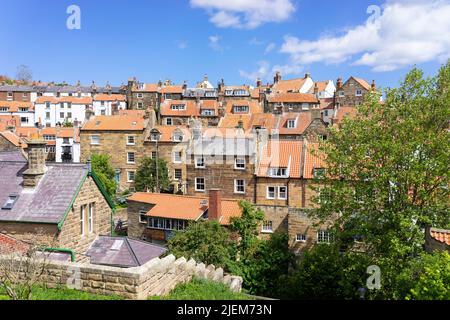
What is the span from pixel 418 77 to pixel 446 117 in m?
2.25

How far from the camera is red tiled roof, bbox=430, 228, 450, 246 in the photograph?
14906 mm

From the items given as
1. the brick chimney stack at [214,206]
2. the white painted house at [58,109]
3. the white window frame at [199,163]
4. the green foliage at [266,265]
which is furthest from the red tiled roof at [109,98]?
the green foliage at [266,265]

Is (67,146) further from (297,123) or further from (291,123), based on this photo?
(297,123)

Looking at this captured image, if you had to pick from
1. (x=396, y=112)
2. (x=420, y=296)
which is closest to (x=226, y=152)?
(x=396, y=112)

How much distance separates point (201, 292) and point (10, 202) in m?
10.4

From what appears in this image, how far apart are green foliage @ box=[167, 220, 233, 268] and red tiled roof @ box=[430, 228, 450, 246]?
13.6m

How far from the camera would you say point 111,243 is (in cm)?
1878

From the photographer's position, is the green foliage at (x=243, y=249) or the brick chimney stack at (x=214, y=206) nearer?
the green foliage at (x=243, y=249)

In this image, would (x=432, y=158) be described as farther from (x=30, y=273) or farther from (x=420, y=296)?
(x=30, y=273)

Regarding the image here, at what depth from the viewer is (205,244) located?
26297mm

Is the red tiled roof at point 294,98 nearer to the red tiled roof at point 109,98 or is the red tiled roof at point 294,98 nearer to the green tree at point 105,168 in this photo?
the green tree at point 105,168

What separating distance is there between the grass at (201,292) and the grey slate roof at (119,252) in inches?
244

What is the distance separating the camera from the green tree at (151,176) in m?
49.3

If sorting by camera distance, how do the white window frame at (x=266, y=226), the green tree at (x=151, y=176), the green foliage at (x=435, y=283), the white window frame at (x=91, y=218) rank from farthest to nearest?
the green tree at (x=151, y=176), the white window frame at (x=266, y=226), the white window frame at (x=91, y=218), the green foliage at (x=435, y=283)
